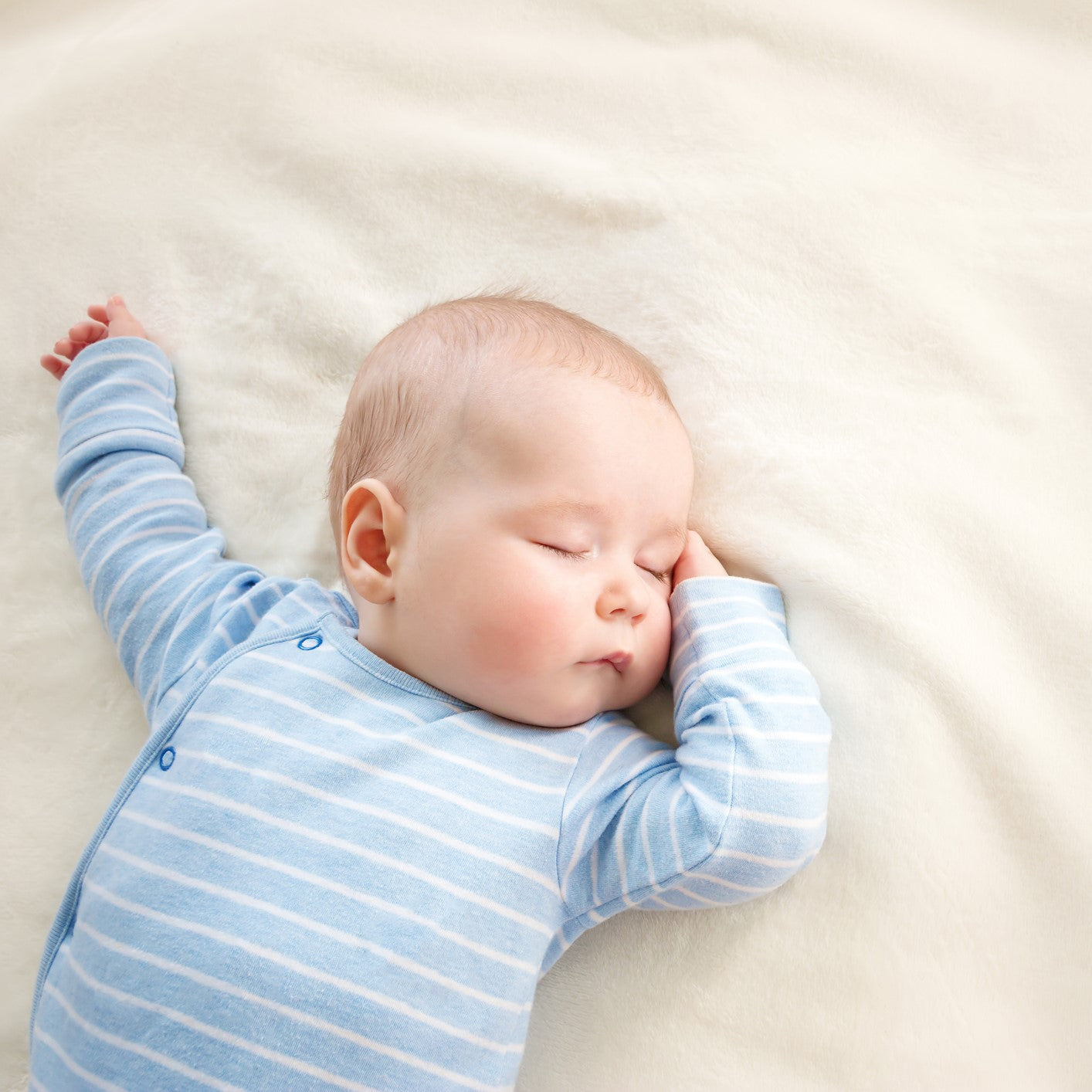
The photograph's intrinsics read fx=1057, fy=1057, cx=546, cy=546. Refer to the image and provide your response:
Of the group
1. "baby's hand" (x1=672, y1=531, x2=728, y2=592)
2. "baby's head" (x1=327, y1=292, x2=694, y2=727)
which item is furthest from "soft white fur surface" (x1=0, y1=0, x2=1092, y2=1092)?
"baby's head" (x1=327, y1=292, x2=694, y2=727)

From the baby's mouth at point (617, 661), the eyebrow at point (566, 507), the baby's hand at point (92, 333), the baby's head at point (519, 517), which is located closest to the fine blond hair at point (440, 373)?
the baby's head at point (519, 517)

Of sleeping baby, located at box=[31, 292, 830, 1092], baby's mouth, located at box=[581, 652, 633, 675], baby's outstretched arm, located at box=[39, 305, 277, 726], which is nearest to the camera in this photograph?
sleeping baby, located at box=[31, 292, 830, 1092]

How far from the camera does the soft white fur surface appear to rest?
1.04 metres

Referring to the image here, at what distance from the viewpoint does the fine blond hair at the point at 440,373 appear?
1.12 metres

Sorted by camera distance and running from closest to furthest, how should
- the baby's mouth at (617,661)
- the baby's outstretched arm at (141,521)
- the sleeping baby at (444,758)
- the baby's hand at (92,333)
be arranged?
the sleeping baby at (444,758) → the baby's mouth at (617,661) → the baby's outstretched arm at (141,521) → the baby's hand at (92,333)

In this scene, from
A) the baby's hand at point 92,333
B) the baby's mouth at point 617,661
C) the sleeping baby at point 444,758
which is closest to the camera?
the sleeping baby at point 444,758

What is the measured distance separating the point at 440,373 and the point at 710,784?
51cm

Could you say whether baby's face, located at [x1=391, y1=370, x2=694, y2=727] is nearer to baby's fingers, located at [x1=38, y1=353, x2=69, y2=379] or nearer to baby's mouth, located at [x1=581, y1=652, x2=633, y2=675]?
baby's mouth, located at [x1=581, y1=652, x2=633, y2=675]

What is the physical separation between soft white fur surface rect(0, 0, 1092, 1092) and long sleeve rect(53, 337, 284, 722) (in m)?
0.06

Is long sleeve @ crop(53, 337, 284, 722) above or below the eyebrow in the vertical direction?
below

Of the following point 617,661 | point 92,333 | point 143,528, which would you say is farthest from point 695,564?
point 92,333

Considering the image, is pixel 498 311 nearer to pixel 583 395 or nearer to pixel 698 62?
pixel 583 395

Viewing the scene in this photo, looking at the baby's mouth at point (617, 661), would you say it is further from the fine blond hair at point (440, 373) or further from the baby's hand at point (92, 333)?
the baby's hand at point (92, 333)

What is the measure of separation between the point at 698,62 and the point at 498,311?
0.52 meters
